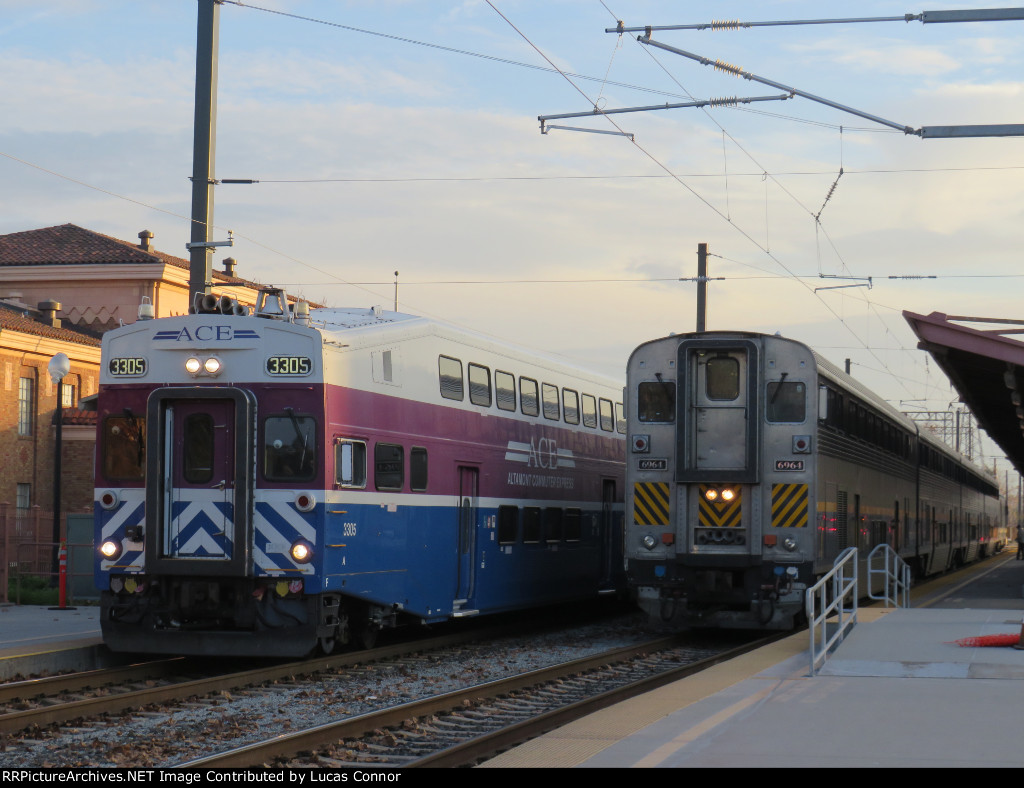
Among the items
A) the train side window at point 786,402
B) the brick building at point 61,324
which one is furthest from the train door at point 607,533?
the brick building at point 61,324

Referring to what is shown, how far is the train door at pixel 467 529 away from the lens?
1736 cm

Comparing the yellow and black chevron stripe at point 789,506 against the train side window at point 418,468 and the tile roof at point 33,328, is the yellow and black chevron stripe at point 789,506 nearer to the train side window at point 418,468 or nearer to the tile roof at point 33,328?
the train side window at point 418,468

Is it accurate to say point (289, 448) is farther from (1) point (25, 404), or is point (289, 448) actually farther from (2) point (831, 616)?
(1) point (25, 404)

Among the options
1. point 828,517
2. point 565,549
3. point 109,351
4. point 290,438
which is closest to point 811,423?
point 828,517

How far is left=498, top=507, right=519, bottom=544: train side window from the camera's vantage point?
61.4ft

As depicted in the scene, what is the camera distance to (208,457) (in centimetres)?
1427

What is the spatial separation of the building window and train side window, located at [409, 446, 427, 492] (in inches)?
1065

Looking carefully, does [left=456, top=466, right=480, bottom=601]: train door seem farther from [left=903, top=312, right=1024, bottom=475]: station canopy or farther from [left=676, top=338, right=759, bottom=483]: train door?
[left=903, top=312, right=1024, bottom=475]: station canopy

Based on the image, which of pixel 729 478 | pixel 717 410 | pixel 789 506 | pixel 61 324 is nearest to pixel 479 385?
pixel 717 410

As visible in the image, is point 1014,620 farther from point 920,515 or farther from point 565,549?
point 920,515

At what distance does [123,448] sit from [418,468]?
343 centimetres

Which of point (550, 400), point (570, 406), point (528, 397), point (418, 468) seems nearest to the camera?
point (418, 468)

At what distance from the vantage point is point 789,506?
1706 centimetres

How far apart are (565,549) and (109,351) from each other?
884cm
